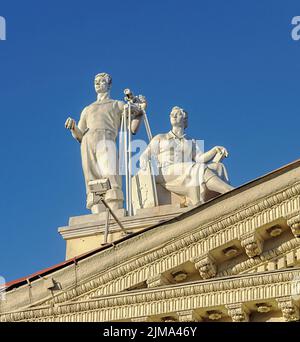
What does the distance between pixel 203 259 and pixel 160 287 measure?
0.80 m

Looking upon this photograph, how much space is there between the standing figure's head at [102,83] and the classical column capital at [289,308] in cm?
1083

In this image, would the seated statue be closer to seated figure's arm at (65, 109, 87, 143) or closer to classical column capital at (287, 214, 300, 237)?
seated figure's arm at (65, 109, 87, 143)

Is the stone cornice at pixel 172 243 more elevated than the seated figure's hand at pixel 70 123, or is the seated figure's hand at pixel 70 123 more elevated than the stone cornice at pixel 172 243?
the seated figure's hand at pixel 70 123

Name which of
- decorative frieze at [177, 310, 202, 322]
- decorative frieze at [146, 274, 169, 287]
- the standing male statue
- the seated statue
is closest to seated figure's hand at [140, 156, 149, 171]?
the seated statue

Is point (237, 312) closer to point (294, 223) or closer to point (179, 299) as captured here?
point (179, 299)

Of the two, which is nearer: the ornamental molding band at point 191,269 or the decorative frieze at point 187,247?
the ornamental molding band at point 191,269

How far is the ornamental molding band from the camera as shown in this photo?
2434cm

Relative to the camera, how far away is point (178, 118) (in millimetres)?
32344

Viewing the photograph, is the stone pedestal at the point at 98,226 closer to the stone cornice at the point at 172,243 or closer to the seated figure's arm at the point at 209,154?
the seated figure's arm at the point at 209,154

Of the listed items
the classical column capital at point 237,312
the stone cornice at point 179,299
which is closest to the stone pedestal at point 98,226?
the stone cornice at point 179,299

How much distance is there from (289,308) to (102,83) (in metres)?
11.0

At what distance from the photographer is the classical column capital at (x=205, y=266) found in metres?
25.0

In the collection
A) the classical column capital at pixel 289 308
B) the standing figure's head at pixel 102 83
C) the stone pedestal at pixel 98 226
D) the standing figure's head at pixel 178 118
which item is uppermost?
the standing figure's head at pixel 102 83
